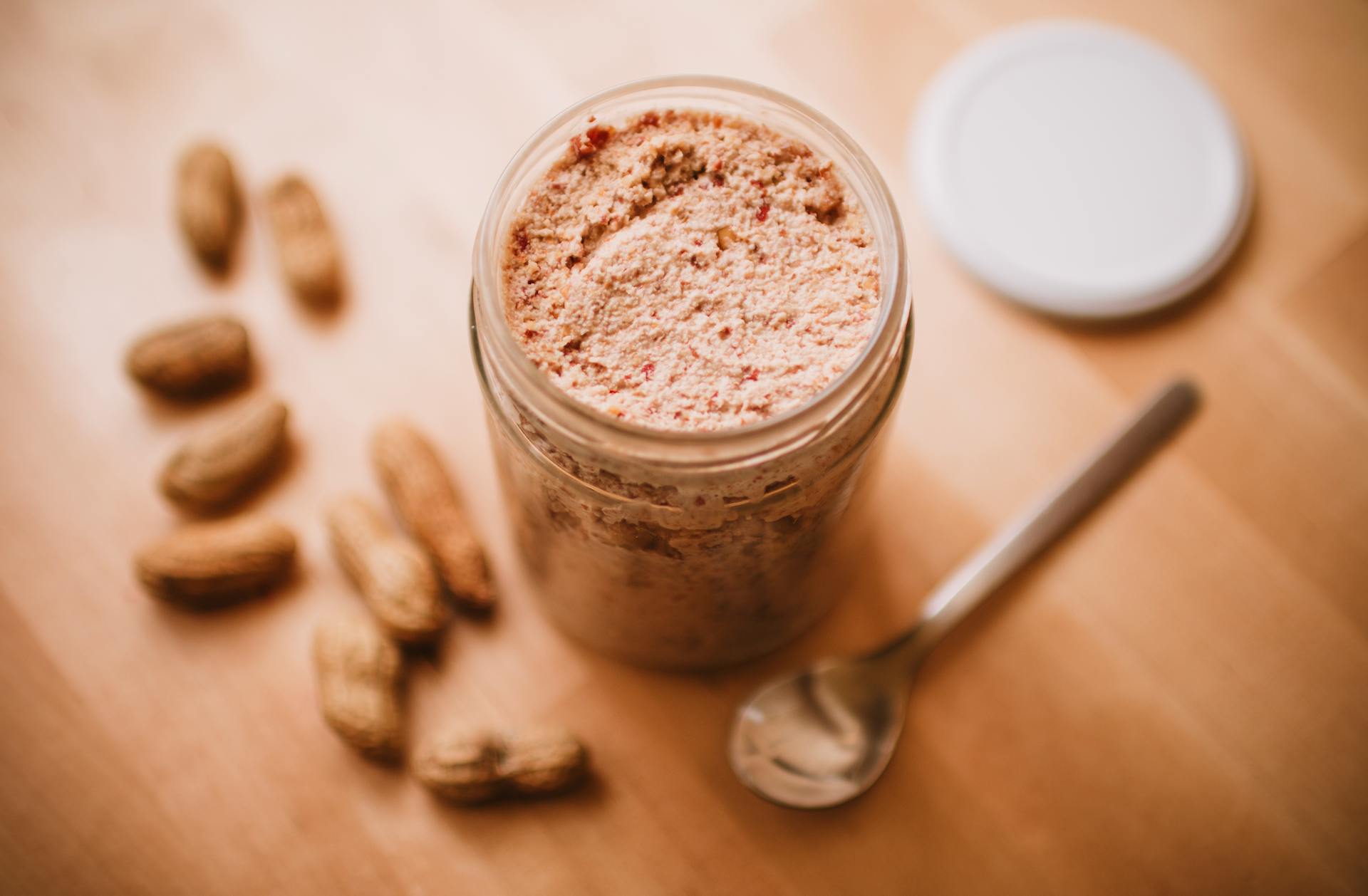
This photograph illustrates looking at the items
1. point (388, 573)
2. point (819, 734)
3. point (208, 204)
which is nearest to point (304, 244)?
point (208, 204)

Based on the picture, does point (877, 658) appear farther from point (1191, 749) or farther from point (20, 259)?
point (20, 259)

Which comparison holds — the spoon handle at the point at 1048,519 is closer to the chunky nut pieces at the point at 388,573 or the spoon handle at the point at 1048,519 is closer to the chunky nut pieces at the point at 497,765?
the chunky nut pieces at the point at 497,765

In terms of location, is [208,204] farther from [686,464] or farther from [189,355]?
[686,464]

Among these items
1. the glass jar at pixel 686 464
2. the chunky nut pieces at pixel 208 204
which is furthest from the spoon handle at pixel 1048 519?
the chunky nut pieces at pixel 208 204

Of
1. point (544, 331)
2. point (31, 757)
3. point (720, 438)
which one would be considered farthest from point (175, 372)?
point (720, 438)

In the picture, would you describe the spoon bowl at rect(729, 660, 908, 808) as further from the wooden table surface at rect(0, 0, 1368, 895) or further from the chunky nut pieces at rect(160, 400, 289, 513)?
the chunky nut pieces at rect(160, 400, 289, 513)
